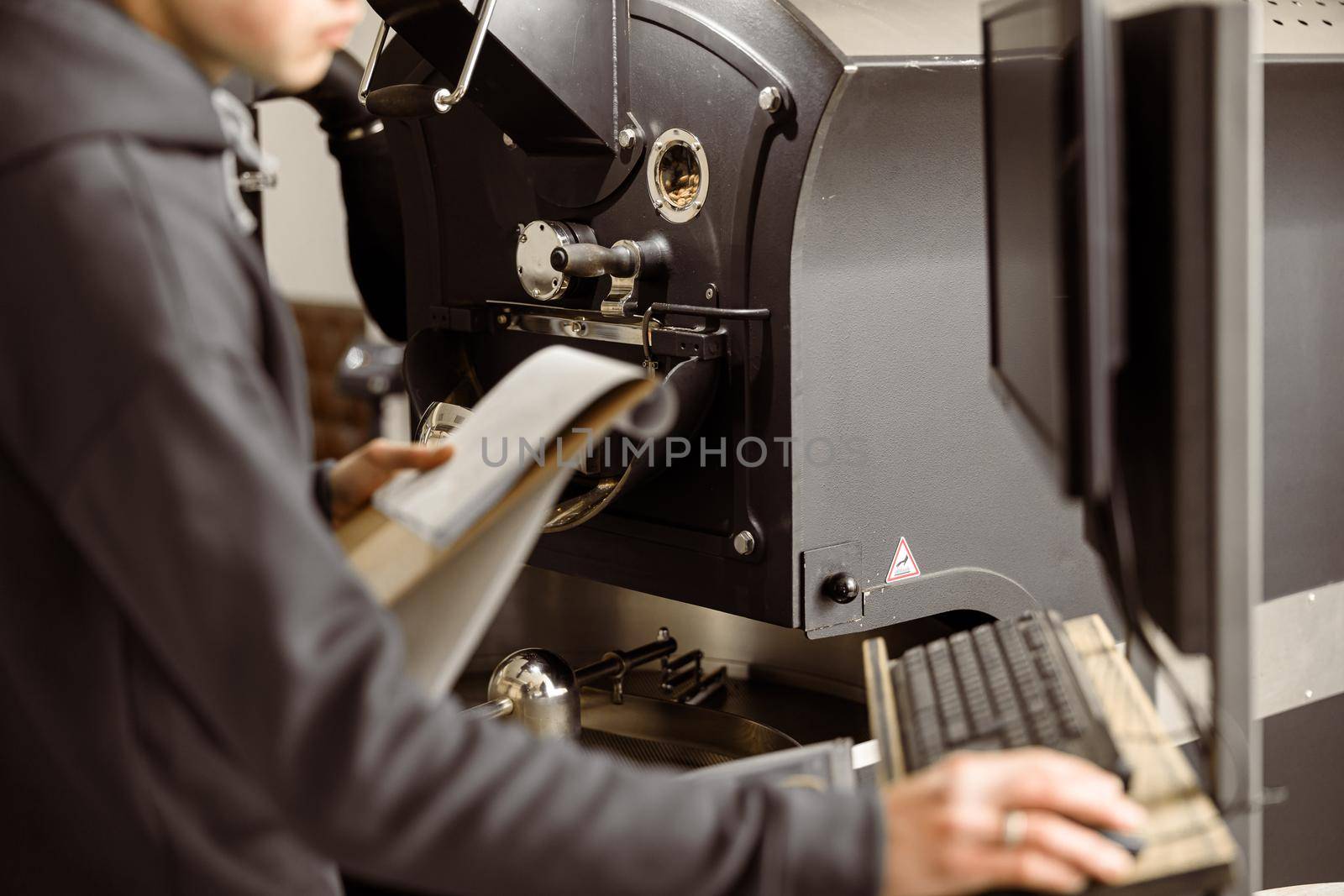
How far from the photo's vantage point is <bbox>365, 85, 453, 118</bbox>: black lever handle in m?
1.52

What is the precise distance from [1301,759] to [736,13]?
1.26 m

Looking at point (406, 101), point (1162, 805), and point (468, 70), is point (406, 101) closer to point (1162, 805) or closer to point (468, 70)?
point (468, 70)

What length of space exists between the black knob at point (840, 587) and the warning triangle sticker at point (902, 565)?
0.23 ft

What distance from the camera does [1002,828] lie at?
0.74m

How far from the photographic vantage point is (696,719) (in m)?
1.75

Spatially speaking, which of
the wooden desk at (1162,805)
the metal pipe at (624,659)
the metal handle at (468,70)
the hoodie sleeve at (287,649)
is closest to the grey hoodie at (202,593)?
the hoodie sleeve at (287,649)

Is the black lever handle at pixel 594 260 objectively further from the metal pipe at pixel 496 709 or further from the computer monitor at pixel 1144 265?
the computer monitor at pixel 1144 265

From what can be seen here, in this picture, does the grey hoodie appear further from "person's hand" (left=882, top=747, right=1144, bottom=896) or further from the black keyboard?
the black keyboard

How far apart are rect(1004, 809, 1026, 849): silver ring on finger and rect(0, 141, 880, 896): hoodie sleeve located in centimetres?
7

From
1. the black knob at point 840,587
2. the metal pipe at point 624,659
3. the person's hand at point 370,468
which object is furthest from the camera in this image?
the metal pipe at point 624,659

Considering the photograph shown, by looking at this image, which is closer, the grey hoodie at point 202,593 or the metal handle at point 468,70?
the grey hoodie at point 202,593

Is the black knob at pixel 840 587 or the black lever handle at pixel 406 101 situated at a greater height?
the black lever handle at pixel 406 101

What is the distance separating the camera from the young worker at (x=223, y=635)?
68 centimetres

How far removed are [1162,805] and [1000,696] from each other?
5.7 inches
